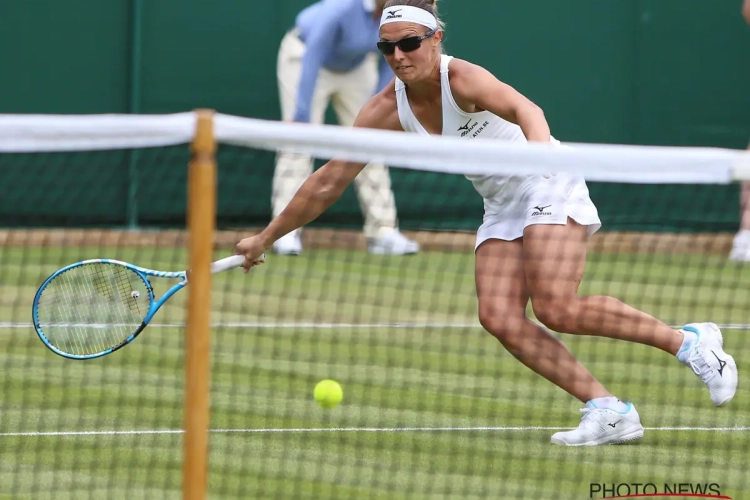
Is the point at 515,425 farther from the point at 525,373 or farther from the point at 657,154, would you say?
the point at 657,154

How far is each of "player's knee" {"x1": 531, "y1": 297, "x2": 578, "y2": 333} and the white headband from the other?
1049 millimetres

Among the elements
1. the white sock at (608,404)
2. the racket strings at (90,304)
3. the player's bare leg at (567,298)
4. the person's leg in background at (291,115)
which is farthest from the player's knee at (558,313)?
the person's leg in background at (291,115)

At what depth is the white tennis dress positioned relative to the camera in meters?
5.11

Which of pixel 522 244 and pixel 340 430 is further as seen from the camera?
pixel 340 430

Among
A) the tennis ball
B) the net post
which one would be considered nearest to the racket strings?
the tennis ball

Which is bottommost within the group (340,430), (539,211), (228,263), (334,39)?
(340,430)

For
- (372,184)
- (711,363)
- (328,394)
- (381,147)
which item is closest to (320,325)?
(328,394)

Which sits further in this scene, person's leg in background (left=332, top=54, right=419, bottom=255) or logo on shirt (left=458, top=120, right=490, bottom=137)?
person's leg in background (left=332, top=54, right=419, bottom=255)

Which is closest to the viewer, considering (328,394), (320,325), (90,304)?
(90,304)

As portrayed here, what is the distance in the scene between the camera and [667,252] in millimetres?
11234

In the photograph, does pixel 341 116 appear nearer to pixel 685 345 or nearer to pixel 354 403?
pixel 354 403

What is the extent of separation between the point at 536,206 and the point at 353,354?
2127 mm

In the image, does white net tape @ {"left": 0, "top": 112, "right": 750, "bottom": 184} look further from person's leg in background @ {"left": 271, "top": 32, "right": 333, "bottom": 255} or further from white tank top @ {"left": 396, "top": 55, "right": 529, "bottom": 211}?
person's leg in background @ {"left": 271, "top": 32, "right": 333, "bottom": 255}

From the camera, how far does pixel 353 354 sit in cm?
702
